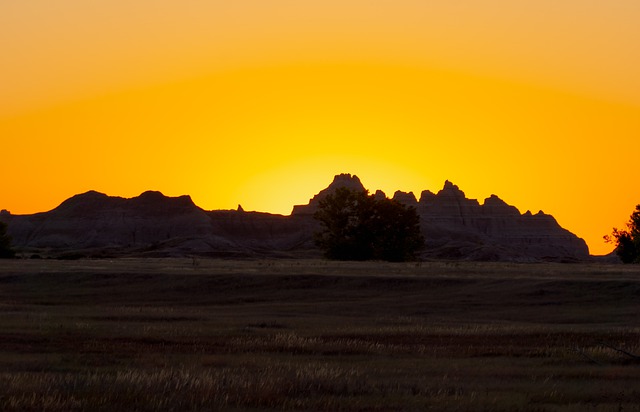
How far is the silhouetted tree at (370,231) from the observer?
110 m

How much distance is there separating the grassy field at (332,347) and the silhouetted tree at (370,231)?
5240cm

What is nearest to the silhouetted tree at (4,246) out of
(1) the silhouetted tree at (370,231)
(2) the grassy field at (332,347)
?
(1) the silhouetted tree at (370,231)

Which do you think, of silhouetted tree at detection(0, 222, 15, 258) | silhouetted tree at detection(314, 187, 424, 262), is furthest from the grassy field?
silhouetted tree at detection(0, 222, 15, 258)

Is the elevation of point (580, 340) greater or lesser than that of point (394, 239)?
lesser

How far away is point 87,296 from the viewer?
5478cm

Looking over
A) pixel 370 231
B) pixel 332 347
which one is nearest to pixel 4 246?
pixel 370 231

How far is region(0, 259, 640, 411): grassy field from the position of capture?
16969 millimetres

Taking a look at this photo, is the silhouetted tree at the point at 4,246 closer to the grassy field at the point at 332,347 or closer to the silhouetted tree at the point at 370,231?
the silhouetted tree at the point at 370,231

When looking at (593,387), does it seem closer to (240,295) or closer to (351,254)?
(240,295)

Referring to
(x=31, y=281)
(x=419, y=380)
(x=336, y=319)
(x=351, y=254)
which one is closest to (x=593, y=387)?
(x=419, y=380)

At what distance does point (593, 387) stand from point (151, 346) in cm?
1170

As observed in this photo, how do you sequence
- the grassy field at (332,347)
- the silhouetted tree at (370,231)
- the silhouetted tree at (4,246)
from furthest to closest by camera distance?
the silhouetted tree at (4,246) → the silhouetted tree at (370,231) → the grassy field at (332,347)

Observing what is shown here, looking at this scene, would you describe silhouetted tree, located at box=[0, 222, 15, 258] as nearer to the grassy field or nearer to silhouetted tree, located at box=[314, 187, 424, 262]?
silhouetted tree, located at box=[314, 187, 424, 262]

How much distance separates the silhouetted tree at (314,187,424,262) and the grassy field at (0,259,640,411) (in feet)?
172
